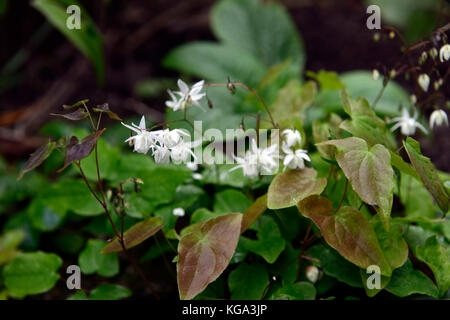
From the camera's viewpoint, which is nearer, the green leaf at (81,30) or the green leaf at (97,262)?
the green leaf at (97,262)

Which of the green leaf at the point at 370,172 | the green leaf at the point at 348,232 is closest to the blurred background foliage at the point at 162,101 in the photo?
the green leaf at the point at 348,232

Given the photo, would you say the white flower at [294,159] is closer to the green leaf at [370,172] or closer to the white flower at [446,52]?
the green leaf at [370,172]

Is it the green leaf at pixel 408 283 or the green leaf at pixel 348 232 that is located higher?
the green leaf at pixel 348 232

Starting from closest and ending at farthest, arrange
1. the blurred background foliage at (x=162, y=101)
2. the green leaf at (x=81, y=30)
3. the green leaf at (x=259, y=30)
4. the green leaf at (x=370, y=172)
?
the green leaf at (x=370, y=172), the blurred background foliage at (x=162, y=101), the green leaf at (x=81, y=30), the green leaf at (x=259, y=30)

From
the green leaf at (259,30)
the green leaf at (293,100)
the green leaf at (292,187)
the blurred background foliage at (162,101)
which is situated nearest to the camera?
the green leaf at (292,187)

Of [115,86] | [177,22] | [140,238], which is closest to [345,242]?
[140,238]

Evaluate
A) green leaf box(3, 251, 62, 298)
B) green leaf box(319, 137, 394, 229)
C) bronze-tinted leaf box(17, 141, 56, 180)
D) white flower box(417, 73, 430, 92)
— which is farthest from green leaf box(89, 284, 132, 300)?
white flower box(417, 73, 430, 92)

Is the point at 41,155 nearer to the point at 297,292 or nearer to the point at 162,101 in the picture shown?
the point at 297,292

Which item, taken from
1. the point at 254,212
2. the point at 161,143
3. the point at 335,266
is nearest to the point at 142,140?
the point at 161,143

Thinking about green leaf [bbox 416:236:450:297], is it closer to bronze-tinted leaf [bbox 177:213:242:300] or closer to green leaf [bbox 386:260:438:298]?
green leaf [bbox 386:260:438:298]
